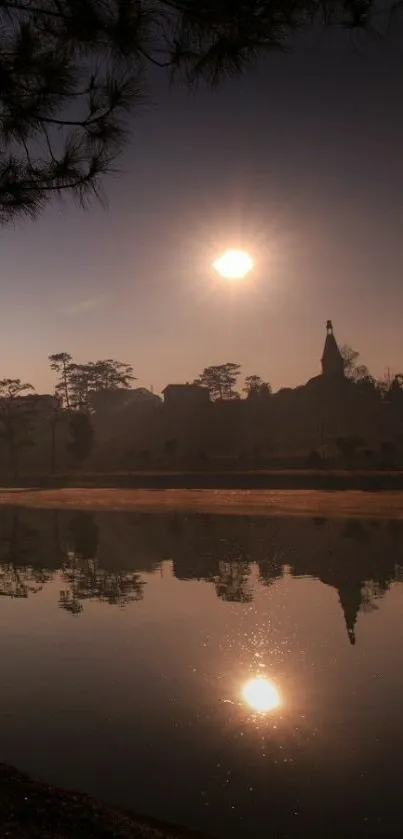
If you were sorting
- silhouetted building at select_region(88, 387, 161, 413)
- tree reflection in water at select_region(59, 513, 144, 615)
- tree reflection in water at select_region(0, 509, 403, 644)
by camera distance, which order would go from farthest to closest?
silhouetted building at select_region(88, 387, 161, 413), tree reflection in water at select_region(0, 509, 403, 644), tree reflection in water at select_region(59, 513, 144, 615)

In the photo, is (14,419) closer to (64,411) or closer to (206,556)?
(64,411)

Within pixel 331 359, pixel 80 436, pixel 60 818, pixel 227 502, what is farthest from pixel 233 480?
pixel 60 818

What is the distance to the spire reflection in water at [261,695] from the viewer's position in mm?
7969

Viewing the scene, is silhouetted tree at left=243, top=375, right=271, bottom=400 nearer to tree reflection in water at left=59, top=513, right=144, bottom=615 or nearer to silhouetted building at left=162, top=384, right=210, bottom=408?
silhouetted building at left=162, top=384, right=210, bottom=408

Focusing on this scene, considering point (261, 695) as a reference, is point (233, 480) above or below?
above

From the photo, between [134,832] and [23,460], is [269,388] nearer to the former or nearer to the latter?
[23,460]

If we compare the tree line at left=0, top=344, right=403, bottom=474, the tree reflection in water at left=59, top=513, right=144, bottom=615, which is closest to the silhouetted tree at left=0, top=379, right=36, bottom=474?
the tree line at left=0, top=344, right=403, bottom=474

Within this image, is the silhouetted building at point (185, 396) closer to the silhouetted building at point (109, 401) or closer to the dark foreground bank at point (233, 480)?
the silhouetted building at point (109, 401)

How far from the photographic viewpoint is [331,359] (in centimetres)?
8656

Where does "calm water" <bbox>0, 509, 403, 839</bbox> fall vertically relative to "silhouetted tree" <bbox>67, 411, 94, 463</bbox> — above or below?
below

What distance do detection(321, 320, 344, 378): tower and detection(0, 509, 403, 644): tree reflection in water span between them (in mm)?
57511

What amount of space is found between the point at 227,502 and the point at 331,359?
5101cm

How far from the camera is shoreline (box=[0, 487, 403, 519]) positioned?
33450 millimetres

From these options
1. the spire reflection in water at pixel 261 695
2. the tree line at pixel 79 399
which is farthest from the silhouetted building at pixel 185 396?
the spire reflection in water at pixel 261 695
